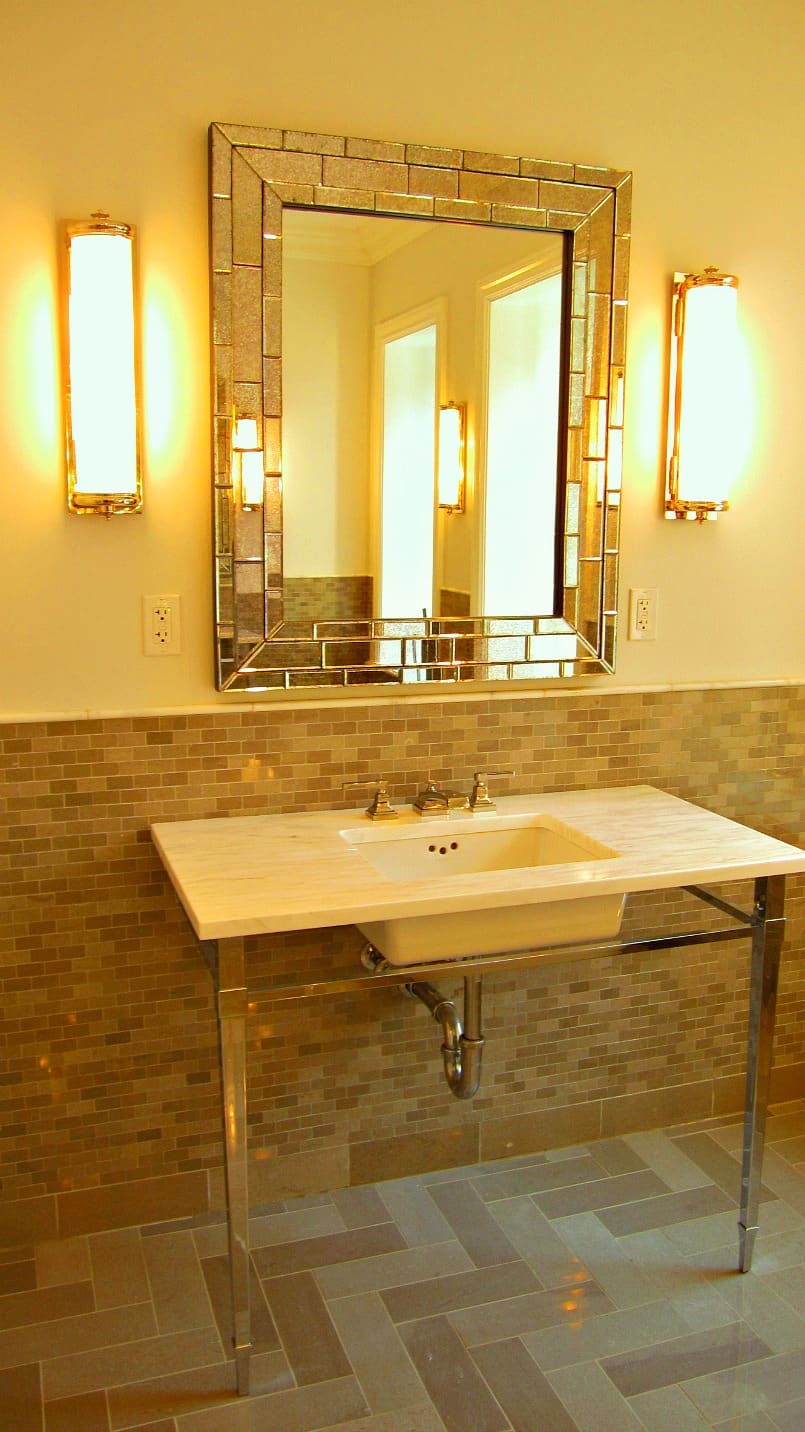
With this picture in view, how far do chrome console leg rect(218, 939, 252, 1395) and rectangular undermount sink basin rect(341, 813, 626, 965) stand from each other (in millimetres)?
269

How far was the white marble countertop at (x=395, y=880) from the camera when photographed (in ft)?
6.10

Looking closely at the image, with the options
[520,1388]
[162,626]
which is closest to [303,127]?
[162,626]

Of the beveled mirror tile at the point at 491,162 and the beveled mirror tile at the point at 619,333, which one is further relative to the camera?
the beveled mirror tile at the point at 619,333

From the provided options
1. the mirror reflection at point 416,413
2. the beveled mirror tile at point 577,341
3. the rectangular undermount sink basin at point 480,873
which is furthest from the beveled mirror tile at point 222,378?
the rectangular undermount sink basin at point 480,873

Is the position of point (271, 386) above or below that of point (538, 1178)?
above

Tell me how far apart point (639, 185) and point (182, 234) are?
3.08ft

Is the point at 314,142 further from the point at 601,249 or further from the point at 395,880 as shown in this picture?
the point at 395,880

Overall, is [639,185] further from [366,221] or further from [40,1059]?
[40,1059]

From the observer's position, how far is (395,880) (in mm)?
2084

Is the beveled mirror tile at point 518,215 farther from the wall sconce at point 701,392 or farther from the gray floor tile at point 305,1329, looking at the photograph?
the gray floor tile at point 305,1329

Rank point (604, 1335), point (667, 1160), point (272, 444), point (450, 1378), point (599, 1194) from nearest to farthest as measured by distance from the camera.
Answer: point (450, 1378) < point (604, 1335) < point (272, 444) < point (599, 1194) < point (667, 1160)

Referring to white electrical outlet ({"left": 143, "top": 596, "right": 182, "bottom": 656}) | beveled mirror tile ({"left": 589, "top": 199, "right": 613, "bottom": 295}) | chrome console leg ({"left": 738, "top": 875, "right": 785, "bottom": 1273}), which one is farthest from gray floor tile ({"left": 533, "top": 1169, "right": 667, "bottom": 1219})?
beveled mirror tile ({"left": 589, "top": 199, "right": 613, "bottom": 295})

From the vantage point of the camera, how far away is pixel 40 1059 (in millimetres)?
2312

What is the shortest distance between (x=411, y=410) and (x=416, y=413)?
12 mm
